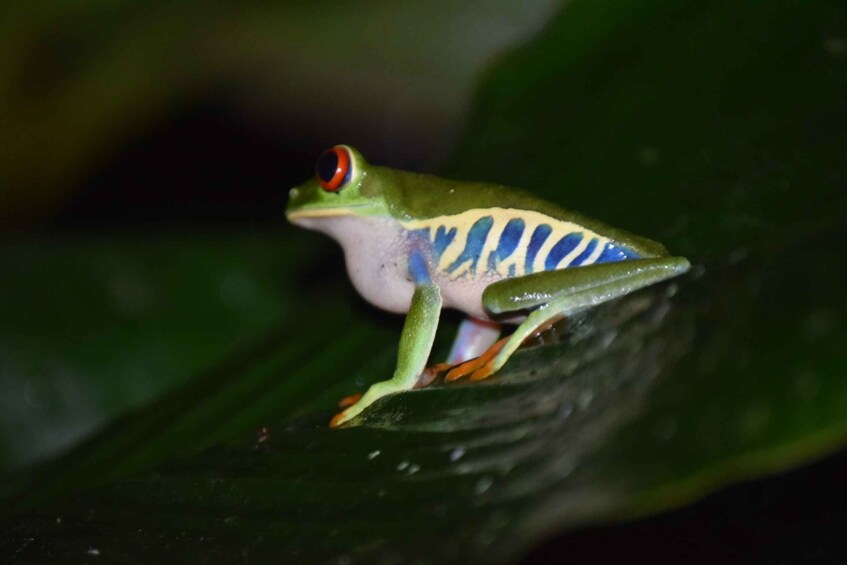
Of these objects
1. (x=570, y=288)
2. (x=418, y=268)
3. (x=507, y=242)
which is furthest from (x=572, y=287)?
(x=418, y=268)

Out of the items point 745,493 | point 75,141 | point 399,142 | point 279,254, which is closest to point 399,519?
point 745,493

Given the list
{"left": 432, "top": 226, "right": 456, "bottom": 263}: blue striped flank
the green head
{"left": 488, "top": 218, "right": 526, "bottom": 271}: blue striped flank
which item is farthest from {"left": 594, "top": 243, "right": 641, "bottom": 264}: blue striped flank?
the green head

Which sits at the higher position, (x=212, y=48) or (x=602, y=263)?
(x=212, y=48)

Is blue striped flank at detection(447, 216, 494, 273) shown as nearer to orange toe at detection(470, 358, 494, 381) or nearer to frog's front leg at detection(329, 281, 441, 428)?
frog's front leg at detection(329, 281, 441, 428)

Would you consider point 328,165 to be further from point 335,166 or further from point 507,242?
point 507,242

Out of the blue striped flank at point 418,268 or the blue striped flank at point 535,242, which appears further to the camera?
the blue striped flank at point 418,268

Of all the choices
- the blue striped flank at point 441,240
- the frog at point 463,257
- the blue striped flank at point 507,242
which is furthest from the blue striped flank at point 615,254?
the blue striped flank at point 441,240

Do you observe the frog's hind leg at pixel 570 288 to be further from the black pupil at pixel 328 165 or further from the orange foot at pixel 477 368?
the black pupil at pixel 328 165

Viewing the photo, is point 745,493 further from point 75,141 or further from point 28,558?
point 75,141
